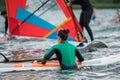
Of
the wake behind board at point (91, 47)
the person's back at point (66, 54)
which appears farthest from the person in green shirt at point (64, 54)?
the wake behind board at point (91, 47)

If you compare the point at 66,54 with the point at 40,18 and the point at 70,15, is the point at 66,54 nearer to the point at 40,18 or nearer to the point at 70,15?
the point at 70,15

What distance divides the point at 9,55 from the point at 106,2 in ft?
272

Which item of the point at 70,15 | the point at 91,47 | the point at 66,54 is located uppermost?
the point at 70,15

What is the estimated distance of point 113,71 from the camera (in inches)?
480

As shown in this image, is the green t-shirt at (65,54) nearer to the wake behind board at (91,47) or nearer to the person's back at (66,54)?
the person's back at (66,54)

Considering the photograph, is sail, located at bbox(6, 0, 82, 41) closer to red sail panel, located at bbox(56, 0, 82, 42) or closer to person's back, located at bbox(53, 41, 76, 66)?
red sail panel, located at bbox(56, 0, 82, 42)

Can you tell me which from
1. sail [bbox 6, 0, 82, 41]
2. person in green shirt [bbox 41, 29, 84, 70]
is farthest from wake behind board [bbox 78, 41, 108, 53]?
person in green shirt [bbox 41, 29, 84, 70]

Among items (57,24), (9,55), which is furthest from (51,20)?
(9,55)

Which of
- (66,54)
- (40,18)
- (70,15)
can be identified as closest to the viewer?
(66,54)

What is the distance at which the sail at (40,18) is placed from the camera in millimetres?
15281

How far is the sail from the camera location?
15281mm

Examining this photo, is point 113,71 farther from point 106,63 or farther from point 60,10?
point 60,10

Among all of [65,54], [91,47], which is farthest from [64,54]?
[91,47]

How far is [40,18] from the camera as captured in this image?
15523 mm
